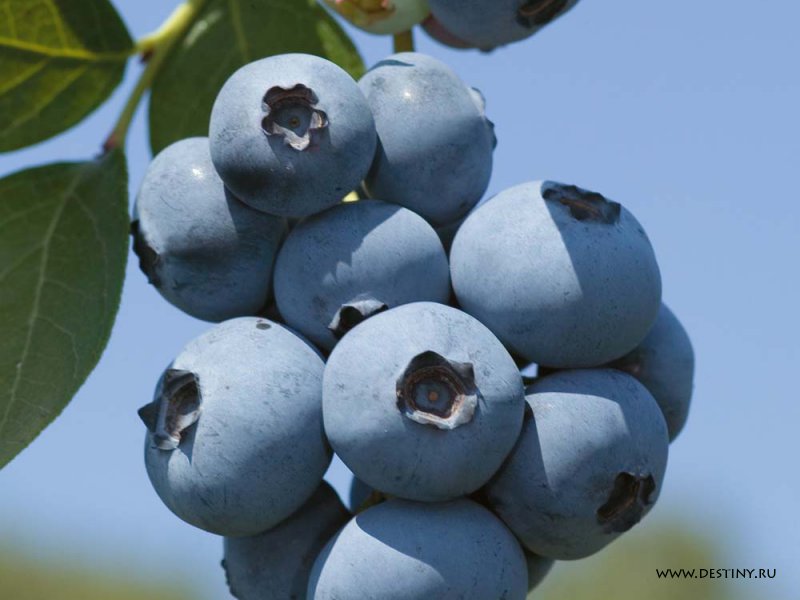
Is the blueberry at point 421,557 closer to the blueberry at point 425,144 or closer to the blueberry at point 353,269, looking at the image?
the blueberry at point 353,269

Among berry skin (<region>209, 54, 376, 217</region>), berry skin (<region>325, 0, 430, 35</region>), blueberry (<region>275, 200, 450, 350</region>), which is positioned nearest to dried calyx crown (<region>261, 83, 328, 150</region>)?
berry skin (<region>209, 54, 376, 217</region>)

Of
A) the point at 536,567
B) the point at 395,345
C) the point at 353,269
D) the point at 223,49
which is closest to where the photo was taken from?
the point at 395,345

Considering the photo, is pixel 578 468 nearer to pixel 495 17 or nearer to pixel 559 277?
pixel 559 277

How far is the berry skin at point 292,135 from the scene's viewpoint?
1.51m

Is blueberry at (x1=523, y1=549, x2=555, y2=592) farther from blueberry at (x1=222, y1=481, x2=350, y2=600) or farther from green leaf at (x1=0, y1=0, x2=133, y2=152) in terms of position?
green leaf at (x1=0, y1=0, x2=133, y2=152)

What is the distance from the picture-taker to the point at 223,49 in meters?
2.16

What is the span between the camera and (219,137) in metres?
1.55

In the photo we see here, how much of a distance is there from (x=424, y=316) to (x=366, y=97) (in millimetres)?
360

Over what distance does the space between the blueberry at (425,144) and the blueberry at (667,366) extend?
300 mm

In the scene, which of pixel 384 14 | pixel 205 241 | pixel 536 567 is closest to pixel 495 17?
pixel 384 14

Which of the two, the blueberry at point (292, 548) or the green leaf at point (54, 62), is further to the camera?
the green leaf at point (54, 62)

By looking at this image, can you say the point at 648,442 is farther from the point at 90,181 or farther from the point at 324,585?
the point at 90,181

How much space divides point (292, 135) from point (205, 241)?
0.19 meters

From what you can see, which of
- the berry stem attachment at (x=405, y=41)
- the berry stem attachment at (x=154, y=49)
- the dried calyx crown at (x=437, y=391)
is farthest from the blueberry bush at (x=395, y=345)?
the berry stem attachment at (x=154, y=49)
